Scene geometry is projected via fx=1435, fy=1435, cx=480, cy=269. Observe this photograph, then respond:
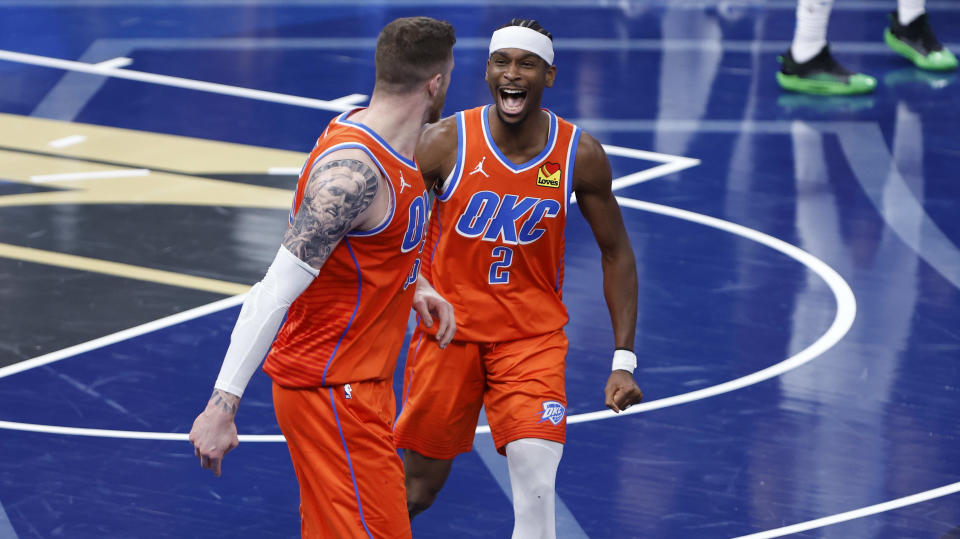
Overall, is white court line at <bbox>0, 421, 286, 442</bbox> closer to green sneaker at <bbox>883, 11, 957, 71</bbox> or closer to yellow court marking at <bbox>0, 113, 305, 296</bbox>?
yellow court marking at <bbox>0, 113, 305, 296</bbox>

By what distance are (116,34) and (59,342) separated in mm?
7748

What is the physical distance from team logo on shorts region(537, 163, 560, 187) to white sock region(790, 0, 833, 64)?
835 centimetres

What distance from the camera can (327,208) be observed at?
159 inches

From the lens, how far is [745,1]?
675 inches

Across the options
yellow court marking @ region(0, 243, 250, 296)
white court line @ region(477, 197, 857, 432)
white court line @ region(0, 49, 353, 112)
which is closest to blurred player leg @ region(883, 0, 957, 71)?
white court line @ region(477, 197, 857, 432)

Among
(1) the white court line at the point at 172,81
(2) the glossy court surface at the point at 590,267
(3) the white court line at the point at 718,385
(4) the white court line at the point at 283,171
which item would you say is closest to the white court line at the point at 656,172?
(2) the glossy court surface at the point at 590,267

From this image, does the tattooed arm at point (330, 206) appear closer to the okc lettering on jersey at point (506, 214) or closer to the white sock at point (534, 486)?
the okc lettering on jersey at point (506, 214)

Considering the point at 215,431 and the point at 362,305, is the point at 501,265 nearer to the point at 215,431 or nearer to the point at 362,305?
the point at 362,305

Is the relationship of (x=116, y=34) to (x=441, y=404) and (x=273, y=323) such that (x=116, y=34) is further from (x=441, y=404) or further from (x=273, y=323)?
(x=273, y=323)

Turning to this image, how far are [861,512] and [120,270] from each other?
16.0 feet

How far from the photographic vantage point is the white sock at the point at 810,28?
12992 mm

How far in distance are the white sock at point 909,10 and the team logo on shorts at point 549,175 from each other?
9.58m

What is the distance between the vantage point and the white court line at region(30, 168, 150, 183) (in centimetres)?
1061

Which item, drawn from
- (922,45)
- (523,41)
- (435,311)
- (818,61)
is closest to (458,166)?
(523,41)
